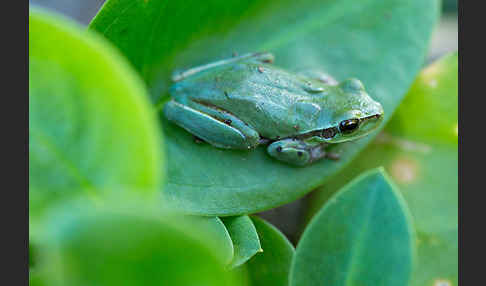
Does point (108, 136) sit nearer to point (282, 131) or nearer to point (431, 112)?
point (282, 131)

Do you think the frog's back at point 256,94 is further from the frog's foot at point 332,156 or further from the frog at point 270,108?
the frog's foot at point 332,156

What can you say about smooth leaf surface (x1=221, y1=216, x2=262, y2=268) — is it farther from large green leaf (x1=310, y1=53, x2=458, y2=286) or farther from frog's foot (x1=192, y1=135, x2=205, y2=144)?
large green leaf (x1=310, y1=53, x2=458, y2=286)

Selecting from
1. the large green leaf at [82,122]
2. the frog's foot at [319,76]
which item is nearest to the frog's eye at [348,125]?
the frog's foot at [319,76]

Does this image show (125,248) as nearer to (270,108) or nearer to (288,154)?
(288,154)

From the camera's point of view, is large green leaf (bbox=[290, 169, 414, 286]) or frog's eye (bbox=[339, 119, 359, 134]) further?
frog's eye (bbox=[339, 119, 359, 134])

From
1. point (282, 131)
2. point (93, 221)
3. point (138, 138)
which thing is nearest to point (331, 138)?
point (282, 131)

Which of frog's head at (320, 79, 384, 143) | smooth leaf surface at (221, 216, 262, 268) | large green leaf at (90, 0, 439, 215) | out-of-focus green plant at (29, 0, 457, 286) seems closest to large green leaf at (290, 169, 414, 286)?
out-of-focus green plant at (29, 0, 457, 286)
